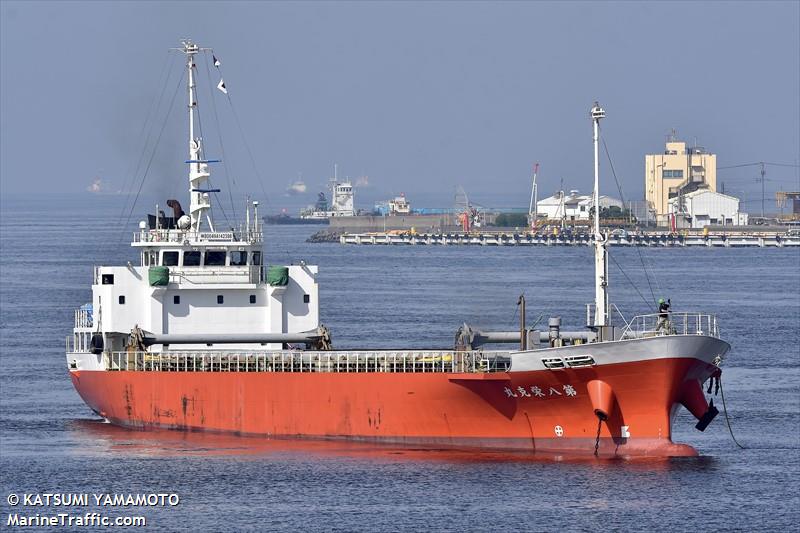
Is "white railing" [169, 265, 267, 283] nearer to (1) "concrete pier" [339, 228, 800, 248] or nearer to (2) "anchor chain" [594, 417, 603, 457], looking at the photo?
(2) "anchor chain" [594, 417, 603, 457]

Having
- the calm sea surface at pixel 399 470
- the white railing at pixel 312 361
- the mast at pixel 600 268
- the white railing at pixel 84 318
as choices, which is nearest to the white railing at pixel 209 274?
the white railing at pixel 312 361

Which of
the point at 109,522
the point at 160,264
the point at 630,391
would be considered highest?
the point at 160,264

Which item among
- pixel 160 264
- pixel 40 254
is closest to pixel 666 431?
pixel 160 264

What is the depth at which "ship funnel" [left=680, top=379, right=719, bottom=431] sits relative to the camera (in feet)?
122

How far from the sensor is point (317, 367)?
41469 mm

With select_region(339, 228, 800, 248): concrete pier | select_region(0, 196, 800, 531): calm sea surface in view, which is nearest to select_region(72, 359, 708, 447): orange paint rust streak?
select_region(0, 196, 800, 531): calm sea surface

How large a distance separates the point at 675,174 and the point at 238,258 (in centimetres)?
A: 13571

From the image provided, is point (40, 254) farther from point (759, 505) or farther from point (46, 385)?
point (759, 505)

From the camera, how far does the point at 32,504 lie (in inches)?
1340

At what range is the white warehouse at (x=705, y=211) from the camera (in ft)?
554

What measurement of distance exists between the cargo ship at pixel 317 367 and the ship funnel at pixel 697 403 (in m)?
0.04

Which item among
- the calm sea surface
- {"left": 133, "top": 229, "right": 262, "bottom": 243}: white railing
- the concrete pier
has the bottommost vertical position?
the calm sea surface

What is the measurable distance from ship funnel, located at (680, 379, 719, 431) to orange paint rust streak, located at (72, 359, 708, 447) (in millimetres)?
308

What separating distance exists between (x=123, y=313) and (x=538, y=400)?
1336cm
